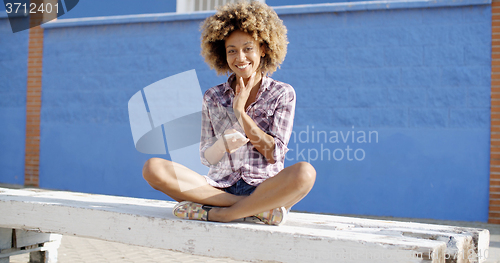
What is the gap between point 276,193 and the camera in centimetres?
189

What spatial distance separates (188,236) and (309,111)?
3554mm

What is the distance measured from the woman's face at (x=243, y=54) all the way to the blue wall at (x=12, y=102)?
514 centimetres

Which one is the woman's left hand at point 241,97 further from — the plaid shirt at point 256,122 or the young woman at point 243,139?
the plaid shirt at point 256,122

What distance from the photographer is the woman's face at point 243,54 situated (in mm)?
2259

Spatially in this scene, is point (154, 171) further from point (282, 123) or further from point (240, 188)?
point (282, 123)

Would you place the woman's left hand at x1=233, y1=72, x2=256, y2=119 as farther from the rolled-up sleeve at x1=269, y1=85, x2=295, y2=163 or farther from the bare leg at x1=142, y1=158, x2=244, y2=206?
the bare leg at x1=142, y1=158, x2=244, y2=206

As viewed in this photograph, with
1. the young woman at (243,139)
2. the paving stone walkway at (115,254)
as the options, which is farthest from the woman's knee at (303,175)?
the paving stone walkway at (115,254)

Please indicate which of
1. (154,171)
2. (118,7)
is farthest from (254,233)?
(118,7)

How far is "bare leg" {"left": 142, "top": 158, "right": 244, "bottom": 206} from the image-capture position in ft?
6.70

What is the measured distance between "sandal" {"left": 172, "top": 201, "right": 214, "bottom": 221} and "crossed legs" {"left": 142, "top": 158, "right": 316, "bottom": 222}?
32 millimetres

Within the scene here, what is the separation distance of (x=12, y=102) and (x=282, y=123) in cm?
558

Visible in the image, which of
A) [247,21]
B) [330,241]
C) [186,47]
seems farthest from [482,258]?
[186,47]

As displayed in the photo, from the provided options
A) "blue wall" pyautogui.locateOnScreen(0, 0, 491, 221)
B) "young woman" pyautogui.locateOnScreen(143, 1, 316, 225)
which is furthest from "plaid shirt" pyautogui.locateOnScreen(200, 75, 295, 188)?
"blue wall" pyautogui.locateOnScreen(0, 0, 491, 221)

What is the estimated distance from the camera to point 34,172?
20.5ft
